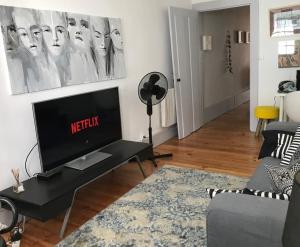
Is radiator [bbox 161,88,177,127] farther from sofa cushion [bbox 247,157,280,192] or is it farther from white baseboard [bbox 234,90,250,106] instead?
white baseboard [bbox 234,90,250,106]

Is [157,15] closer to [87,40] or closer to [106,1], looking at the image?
[106,1]

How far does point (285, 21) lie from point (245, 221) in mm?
3956

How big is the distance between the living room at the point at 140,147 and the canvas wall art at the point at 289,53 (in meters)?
0.04

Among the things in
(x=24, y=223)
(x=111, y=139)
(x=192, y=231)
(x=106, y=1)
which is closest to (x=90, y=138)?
(x=111, y=139)

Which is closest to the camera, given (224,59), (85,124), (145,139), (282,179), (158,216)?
(282,179)

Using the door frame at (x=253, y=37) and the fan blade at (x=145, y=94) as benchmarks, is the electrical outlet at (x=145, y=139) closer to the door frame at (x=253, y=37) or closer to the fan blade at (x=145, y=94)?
the fan blade at (x=145, y=94)

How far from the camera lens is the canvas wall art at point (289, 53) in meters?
4.40

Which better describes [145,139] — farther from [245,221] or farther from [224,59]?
[224,59]

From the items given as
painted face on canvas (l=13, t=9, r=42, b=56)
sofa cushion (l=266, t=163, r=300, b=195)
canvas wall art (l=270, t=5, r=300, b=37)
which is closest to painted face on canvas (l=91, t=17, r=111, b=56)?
painted face on canvas (l=13, t=9, r=42, b=56)

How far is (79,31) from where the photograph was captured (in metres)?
3.05

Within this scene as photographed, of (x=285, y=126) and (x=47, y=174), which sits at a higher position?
(x=285, y=126)

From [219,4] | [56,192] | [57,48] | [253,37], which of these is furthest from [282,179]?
[219,4]

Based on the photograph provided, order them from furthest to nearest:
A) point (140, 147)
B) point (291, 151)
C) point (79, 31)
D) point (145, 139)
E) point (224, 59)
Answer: point (224, 59) → point (145, 139) → point (140, 147) → point (79, 31) → point (291, 151)

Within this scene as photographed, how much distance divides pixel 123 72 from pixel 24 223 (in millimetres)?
2021
